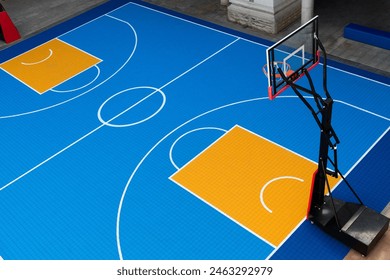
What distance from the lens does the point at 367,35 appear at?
9.23 meters

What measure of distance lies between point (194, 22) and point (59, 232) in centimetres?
636

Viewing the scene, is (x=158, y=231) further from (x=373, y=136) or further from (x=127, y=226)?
(x=373, y=136)

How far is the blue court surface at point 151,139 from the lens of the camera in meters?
6.01

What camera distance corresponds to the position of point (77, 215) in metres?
6.45

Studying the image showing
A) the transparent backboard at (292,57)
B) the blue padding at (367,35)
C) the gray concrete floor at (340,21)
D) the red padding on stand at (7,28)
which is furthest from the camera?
the red padding on stand at (7,28)

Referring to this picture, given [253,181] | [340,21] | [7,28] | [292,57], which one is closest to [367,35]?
[340,21]

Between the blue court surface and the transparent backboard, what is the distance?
1.48 m

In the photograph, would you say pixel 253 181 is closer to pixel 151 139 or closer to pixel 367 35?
pixel 151 139

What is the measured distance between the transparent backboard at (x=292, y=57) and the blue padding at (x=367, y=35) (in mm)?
3550

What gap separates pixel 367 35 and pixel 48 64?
6.81 m

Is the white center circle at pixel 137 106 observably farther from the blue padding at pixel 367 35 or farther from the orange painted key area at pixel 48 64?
the blue padding at pixel 367 35

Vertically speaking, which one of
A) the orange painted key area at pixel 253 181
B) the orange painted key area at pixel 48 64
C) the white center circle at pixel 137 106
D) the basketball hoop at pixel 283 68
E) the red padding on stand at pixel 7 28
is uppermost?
the basketball hoop at pixel 283 68

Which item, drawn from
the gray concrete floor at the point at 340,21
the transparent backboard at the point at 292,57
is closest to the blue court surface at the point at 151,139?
the gray concrete floor at the point at 340,21

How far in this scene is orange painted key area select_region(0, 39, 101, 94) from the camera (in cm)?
940
